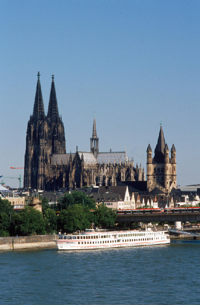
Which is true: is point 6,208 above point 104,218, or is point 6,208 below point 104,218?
above

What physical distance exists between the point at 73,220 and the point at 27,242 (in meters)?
14.6

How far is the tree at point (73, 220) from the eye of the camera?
3853 inches

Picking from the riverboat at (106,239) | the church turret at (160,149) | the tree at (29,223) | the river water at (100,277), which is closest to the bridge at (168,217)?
the riverboat at (106,239)

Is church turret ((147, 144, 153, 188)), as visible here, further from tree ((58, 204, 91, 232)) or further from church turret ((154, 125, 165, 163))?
tree ((58, 204, 91, 232))

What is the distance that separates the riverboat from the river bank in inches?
93.7

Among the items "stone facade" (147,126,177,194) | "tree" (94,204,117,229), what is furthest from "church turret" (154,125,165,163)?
"tree" (94,204,117,229)

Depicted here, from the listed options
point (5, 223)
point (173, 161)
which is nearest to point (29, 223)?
point (5, 223)

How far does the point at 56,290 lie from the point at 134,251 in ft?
98.5

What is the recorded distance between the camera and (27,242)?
278ft

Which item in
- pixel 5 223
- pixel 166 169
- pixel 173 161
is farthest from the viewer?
pixel 173 161

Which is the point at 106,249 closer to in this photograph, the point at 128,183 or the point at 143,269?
the point at 143,269

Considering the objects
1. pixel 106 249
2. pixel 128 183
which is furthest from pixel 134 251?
pixel 128 183

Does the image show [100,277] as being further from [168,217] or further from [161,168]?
[161,168]

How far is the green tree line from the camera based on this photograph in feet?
298
